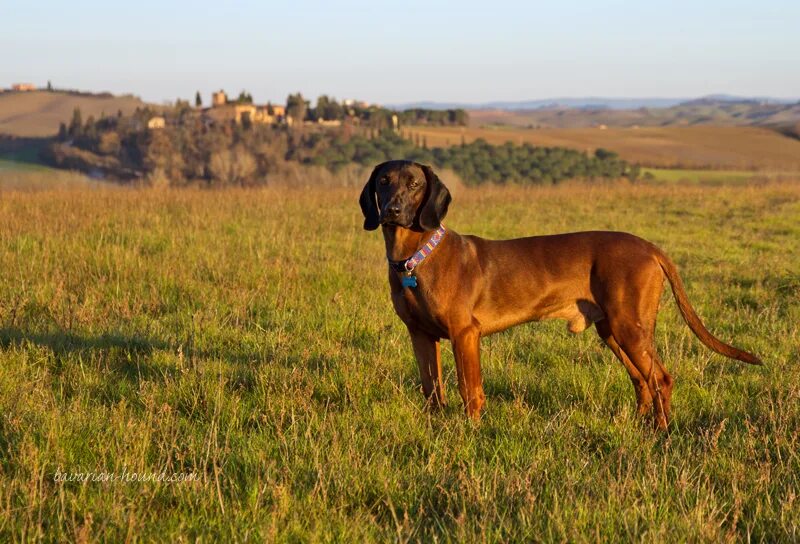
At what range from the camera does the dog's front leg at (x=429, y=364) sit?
16.4 feet

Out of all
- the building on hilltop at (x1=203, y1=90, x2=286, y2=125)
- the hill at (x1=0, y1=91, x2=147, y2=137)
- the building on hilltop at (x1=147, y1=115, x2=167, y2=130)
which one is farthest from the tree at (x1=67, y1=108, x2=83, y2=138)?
the building on hilltop at (x1=203, y1=90, x2=286, y2=125)

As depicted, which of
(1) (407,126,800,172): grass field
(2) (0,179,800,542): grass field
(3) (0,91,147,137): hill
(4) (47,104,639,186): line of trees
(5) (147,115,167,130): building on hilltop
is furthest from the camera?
(3) (0,91,147,137): hill

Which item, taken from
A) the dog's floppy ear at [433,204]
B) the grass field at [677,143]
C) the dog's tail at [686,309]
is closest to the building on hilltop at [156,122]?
the grass field at [677,143]

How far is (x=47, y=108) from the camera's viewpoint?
69250 millimetres

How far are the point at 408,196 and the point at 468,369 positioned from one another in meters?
1.15

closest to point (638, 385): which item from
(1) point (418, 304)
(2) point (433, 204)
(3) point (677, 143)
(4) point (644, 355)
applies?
(4) point (644, 355)

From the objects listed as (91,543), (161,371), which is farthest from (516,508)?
(161,371)

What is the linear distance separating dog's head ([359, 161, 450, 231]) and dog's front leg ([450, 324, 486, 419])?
2.37 ft

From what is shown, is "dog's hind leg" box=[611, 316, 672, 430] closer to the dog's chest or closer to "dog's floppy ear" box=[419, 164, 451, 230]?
the dog's chest

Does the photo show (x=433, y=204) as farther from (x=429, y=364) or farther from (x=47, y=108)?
(x=47, y=108)

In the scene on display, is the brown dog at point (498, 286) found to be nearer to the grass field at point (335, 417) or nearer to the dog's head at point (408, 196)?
the dog's head at point (408, 196)

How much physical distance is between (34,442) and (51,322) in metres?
3.22

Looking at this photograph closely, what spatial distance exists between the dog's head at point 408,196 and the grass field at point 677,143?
49246 millimetres

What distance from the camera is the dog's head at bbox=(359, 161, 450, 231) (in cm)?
485
